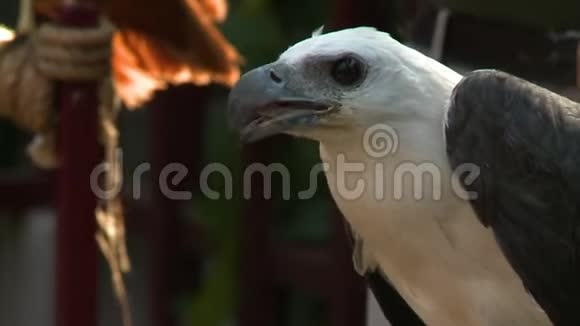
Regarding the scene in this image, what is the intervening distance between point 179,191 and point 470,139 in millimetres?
1335

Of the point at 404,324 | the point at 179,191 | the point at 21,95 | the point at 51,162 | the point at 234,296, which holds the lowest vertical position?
the point at 234,296

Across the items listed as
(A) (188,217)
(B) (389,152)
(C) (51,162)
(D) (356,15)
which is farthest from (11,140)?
(B) (389,152)

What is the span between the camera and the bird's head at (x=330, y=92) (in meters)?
1.17

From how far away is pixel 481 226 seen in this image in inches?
47.1

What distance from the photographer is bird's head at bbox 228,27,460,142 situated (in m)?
1.17

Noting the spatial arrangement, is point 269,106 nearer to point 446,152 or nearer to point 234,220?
point 446,152

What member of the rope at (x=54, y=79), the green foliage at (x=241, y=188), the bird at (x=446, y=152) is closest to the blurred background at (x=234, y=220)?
the green foliage at (x=241, y=188)

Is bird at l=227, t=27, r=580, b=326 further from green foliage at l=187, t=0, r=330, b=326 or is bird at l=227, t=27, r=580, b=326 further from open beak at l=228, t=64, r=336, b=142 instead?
green foliage at l=187, t=0, r=330, b=326

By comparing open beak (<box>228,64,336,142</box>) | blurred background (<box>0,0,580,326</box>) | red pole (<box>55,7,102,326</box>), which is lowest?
blurred background (<box>0,0,580,326</box>)

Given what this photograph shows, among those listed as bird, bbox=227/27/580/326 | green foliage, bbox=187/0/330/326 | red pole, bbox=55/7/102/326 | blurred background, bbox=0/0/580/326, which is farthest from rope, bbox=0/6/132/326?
green foliage, bbox=187/0/330/326

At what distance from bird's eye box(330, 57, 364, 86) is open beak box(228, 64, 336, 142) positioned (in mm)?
27

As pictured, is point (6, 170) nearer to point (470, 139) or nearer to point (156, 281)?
point (156, 281)

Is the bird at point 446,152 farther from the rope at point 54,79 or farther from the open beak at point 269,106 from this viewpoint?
the rope at point 54,79

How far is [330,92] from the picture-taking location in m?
1.18
